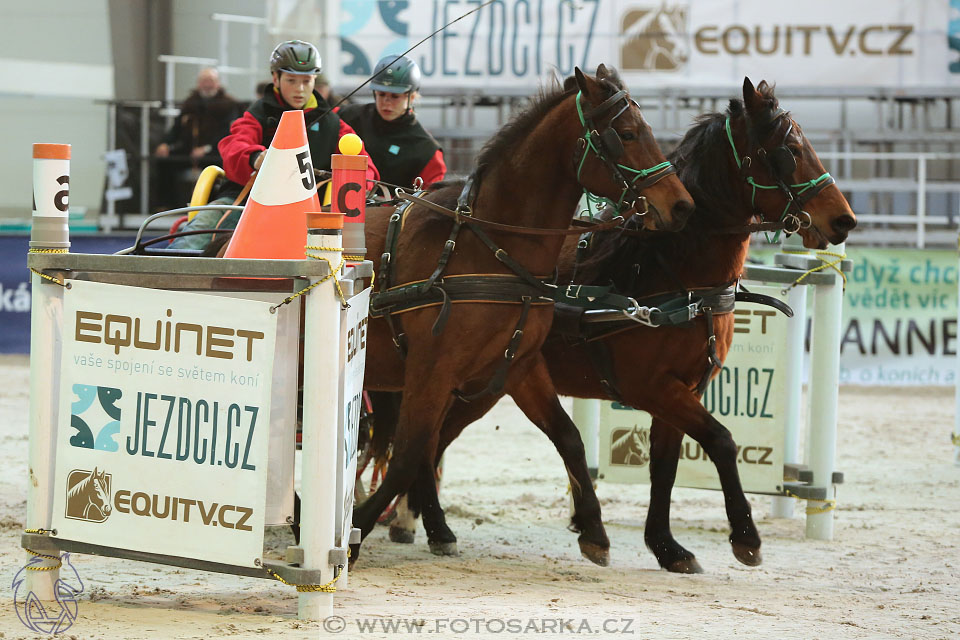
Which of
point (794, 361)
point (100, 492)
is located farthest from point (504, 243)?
point (794, 361)

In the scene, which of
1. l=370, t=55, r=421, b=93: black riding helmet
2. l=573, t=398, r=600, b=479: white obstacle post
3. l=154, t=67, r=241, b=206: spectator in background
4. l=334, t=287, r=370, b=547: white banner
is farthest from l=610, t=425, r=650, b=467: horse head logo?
l=154, t=67, r=241, b=206: spectator in background

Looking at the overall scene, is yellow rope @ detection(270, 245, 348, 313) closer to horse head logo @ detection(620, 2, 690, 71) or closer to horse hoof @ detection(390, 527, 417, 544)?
horse hoof @ detection(390, 527, 417, 544)

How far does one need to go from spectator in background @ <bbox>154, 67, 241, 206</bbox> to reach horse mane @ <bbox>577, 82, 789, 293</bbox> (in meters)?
7.95

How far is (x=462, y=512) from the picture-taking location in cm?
657

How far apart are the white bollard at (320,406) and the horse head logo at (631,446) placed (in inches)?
111

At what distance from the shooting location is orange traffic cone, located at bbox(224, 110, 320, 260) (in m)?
4.07

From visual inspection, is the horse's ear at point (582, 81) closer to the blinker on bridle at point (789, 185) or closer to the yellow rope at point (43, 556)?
the blinker on bridle at point (789, 185)

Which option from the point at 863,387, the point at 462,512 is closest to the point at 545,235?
the point at 462,512

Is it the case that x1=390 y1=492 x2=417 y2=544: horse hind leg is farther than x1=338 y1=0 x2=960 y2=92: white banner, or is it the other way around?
x1=338 y1=0 x2=960 y2=92: white banner

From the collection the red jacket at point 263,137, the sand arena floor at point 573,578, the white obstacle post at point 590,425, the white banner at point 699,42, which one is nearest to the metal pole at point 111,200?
the white banner at point 699,42

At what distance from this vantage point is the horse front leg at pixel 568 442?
→ 513 centimetres

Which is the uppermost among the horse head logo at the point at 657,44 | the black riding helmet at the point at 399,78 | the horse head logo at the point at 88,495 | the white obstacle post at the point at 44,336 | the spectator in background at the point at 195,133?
the horse head logo at the point at 657,44

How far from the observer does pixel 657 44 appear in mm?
13250

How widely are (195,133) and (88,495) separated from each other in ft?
31.6
